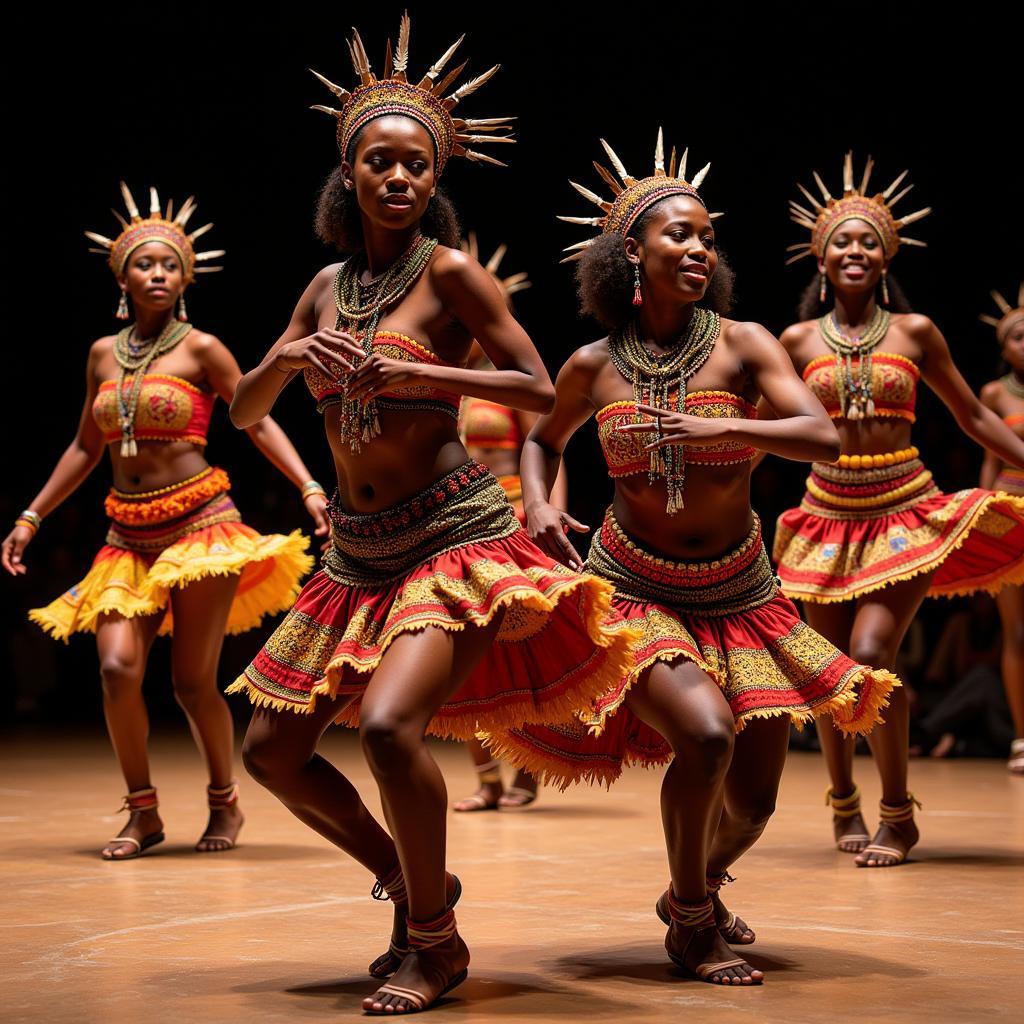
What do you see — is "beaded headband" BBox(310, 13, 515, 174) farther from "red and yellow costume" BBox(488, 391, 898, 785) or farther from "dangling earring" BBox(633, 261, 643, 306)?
"red and yellow costume" BBox(488, 391, 898, 785)

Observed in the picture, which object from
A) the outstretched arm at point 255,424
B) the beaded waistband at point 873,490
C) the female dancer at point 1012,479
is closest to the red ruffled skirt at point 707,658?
the beaded waistband at point 873,490

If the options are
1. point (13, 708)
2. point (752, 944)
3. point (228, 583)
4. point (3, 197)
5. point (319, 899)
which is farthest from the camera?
point (13, 708)

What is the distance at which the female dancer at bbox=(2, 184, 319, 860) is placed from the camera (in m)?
4.84

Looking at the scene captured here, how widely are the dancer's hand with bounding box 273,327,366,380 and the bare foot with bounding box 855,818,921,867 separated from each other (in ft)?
7.78

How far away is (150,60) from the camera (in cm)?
852

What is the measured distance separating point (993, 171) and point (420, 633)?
6594mm

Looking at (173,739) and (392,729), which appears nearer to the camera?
(392,729)

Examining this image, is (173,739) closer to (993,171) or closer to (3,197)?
(3,197)

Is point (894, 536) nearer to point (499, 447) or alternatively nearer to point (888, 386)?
point (888, 386)

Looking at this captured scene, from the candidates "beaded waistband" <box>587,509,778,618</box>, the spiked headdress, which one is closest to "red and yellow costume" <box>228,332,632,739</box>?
"beaded waistband" <box>587,509,778,618</box>

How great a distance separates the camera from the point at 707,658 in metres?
3.23

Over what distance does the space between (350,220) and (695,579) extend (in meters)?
1.04

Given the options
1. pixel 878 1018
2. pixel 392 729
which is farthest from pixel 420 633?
pixel 878 1018

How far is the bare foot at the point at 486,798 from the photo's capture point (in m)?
5.88
